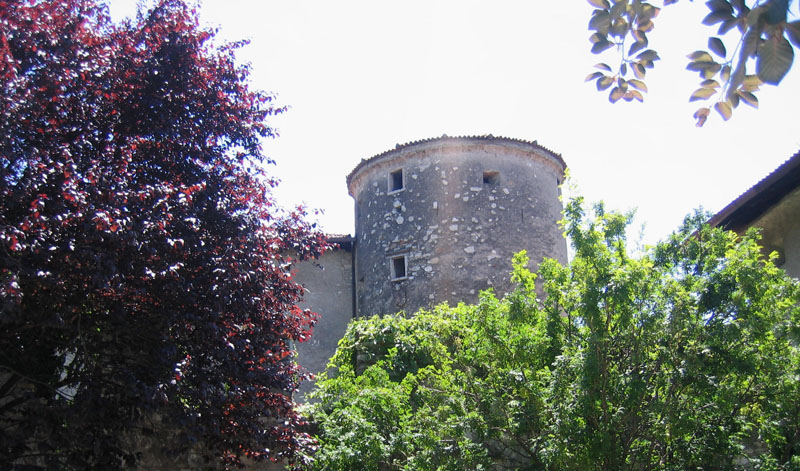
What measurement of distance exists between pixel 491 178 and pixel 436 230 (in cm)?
207

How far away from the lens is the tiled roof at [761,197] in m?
7.58

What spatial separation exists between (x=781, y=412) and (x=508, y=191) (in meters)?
10.8

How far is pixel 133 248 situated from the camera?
6.11 meters

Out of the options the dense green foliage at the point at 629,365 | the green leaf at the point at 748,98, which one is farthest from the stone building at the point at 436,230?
the green leaf at the point at 748,98

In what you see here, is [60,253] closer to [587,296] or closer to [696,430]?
[587,296]

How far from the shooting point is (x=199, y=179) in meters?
7.82

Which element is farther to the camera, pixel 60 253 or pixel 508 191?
pixel 508 191

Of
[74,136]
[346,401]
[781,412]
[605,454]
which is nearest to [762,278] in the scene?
[781,412]

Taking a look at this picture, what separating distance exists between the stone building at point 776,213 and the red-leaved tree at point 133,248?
539cm

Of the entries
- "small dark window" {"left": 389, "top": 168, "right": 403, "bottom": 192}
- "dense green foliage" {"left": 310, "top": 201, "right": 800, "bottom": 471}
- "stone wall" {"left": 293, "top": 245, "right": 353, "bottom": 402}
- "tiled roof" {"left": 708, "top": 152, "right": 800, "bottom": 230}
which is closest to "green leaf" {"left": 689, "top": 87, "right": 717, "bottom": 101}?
"dense green foliage" {"left": 310, "top": 201, "right": 800, "bottom": 471}

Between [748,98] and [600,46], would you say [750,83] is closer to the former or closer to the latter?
[748,98]

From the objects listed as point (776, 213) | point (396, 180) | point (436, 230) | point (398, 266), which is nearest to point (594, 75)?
point (776, 213)

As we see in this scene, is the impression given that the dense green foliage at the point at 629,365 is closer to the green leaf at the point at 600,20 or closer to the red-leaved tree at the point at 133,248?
→ the red-leaved tree at the point at 133,248

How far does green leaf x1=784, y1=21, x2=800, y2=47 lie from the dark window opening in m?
14.4
